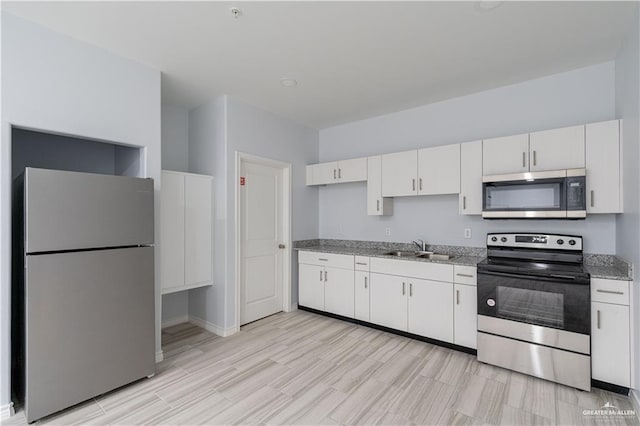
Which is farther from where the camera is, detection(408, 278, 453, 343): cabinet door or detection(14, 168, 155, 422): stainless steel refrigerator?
detection(408, 278, 453, 343): cabinet door

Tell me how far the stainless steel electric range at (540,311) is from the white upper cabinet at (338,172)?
1884 millimetres

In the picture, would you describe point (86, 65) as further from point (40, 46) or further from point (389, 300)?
point (389, 300)

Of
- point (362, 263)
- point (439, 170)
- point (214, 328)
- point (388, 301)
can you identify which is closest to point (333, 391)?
point (388, 301)

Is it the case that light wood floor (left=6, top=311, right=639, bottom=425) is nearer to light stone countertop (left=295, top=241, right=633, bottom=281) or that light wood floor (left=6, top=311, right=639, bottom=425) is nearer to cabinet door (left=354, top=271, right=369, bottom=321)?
cabinet door (left=354, top=271, right=369, bottom=321)

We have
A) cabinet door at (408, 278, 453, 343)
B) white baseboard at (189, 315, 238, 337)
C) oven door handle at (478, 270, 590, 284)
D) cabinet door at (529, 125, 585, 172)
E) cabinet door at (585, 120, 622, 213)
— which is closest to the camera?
oven door handle at (478, 270, 590, 284)

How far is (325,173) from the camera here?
4.39 meters

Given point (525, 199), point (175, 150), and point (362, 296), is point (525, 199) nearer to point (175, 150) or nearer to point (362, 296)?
point (362, 296)

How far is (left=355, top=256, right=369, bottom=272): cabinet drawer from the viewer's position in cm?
367

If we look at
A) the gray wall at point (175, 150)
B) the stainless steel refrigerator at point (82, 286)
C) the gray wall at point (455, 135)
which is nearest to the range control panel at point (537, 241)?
the gray wall at point (455, 135)

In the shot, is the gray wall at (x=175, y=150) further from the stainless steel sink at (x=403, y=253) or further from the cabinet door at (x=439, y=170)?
the cabinet door at (x=439, y=170)

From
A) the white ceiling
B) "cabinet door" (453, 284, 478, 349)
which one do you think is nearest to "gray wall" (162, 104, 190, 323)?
the white ceiling

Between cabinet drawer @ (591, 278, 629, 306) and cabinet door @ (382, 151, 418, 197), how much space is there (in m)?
1.77

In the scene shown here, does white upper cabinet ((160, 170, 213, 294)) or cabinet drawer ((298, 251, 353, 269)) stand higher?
white upper cabinet ((160, 170, 213, 294))

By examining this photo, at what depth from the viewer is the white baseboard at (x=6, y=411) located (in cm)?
201
